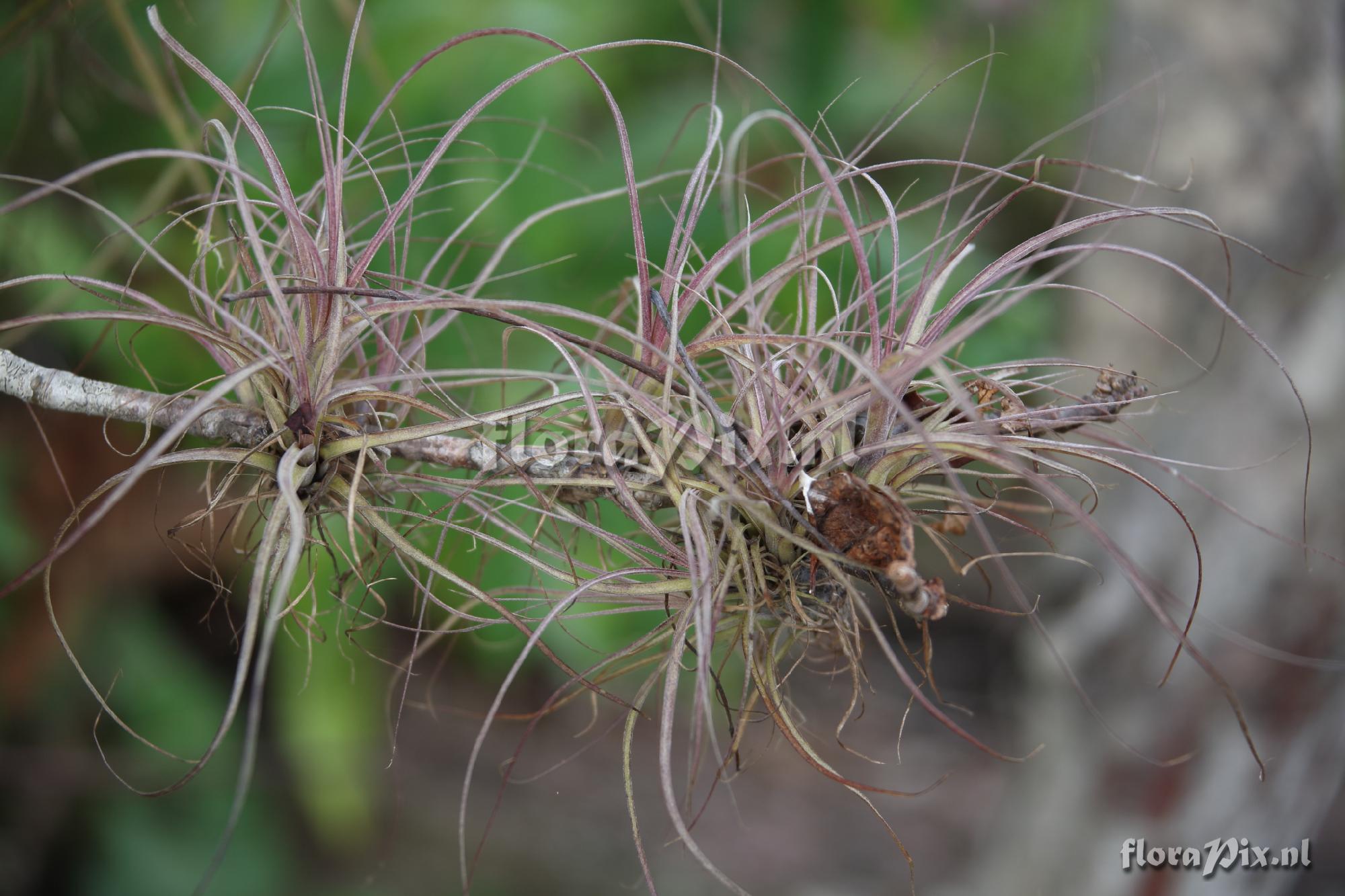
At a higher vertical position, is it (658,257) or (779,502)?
(779,502)

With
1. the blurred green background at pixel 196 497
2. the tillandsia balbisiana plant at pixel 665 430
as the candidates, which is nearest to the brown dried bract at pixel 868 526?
the tillandsia balbisiana plant at pixel 665 430

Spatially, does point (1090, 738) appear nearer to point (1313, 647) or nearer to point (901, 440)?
point (1313, 647)

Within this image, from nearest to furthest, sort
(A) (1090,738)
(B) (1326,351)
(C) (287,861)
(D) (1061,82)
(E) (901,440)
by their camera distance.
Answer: (E) (901,440), (B) (1326,351), (A) (1090,738), (C) (287,861), (D) (1061,82)

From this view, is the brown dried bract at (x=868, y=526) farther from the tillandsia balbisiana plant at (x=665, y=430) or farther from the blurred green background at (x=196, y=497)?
the blurred green background at (x=196, y=497)

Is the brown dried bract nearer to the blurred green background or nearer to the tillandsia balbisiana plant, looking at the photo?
the tillandsia balbisiana plant

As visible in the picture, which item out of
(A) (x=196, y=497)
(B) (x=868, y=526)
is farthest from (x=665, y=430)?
(A) (x=196, y=497)

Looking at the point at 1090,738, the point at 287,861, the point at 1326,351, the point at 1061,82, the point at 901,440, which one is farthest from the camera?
the point at 1061,82

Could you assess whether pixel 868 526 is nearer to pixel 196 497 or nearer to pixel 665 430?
pixel 665 430

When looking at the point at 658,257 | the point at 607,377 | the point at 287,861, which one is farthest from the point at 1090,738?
the point at 287,861

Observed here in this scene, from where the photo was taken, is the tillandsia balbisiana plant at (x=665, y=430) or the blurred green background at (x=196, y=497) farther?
the blurred green background at (x=196, y=497)
